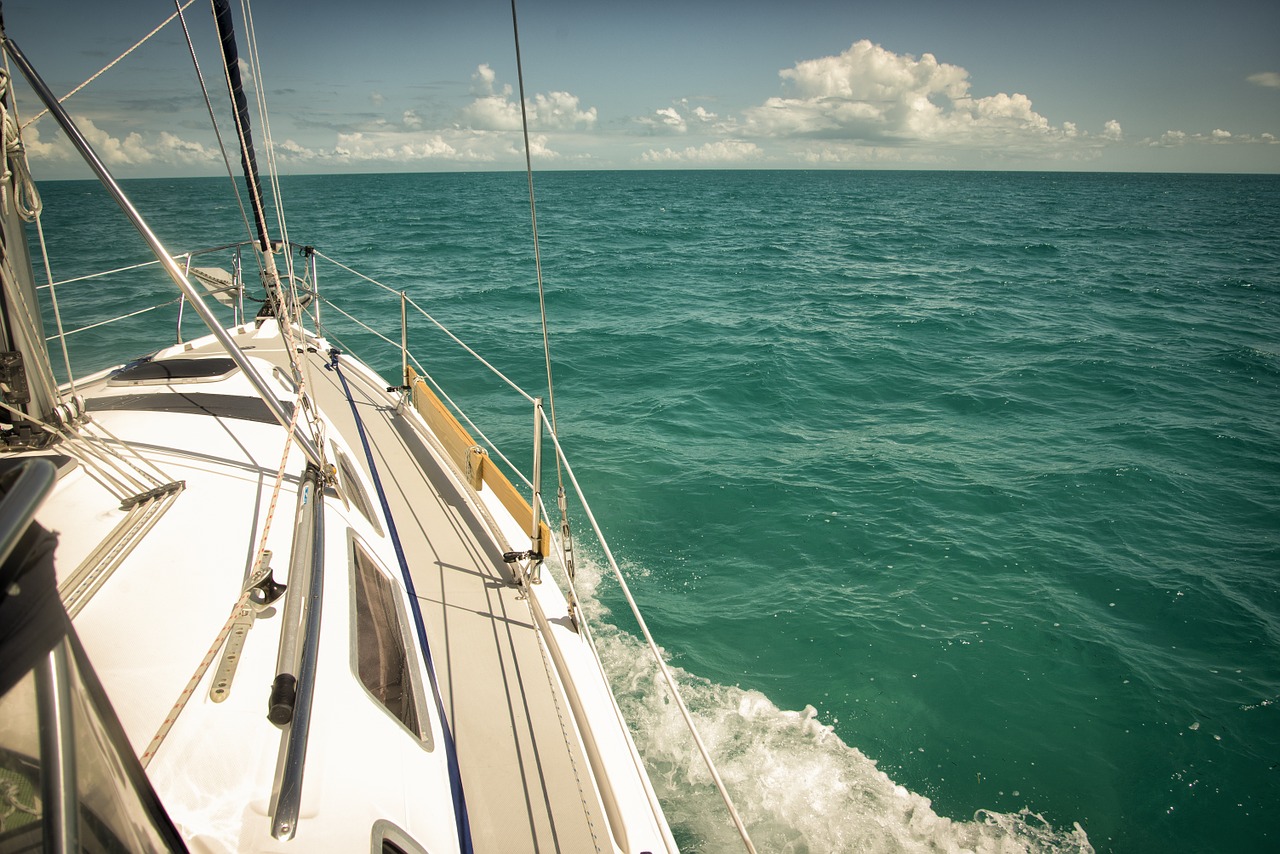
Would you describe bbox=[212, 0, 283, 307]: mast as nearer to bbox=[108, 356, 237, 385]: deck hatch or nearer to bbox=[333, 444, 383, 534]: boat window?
bbox=[108, 356, 237, 385]: deck hatch

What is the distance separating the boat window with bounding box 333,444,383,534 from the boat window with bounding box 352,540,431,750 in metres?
0.57

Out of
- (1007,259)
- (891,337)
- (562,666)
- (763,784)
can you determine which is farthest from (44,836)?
(1007,259)

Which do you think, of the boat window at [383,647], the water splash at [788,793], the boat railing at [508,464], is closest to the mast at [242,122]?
the boat railing at [508,464]

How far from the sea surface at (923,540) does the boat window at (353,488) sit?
2.57m

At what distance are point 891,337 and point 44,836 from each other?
17040 millimetres

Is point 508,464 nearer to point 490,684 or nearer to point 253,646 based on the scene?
point 490,684

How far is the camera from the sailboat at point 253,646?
0.84m

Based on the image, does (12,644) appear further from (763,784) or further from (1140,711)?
(1140,711)

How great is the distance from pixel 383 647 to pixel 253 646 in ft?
2.18

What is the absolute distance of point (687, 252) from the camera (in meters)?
30.5

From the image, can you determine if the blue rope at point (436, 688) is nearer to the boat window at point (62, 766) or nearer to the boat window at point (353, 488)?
Answer: the boat window at point (353, 488)

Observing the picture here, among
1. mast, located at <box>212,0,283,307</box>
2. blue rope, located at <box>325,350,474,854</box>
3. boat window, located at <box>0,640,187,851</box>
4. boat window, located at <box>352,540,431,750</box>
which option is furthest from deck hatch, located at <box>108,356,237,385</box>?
boat window, located at <box>0,640,187,851</box>

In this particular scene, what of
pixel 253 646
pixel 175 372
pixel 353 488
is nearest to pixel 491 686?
pixel 253 646

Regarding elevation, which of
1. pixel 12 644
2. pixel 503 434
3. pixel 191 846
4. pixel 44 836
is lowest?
pixel 503 434
